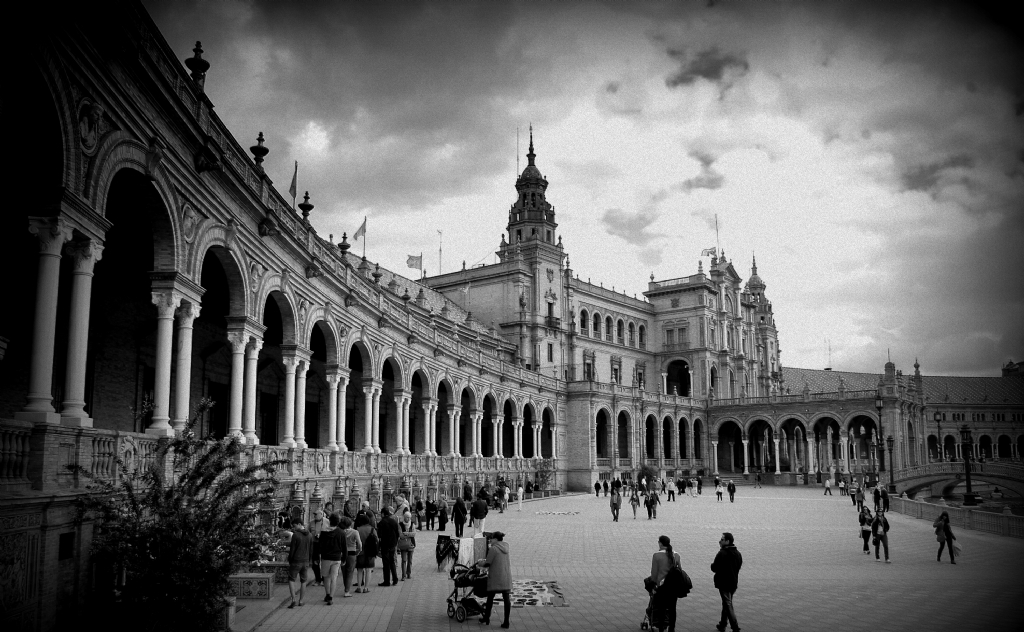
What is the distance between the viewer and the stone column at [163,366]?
1427 cm

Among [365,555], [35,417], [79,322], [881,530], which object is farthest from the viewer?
[881,530]

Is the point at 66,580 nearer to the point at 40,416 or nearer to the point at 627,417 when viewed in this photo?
the point at 40,416

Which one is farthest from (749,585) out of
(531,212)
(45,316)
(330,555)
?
(531,212)

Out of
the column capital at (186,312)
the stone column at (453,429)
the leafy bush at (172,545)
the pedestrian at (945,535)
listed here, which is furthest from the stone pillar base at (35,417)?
the stone column at (453,429)

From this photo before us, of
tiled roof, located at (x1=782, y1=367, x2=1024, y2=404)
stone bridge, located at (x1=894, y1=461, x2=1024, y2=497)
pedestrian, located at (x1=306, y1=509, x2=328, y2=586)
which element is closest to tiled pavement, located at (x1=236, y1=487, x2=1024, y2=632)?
pedestrian, located at (x1=306, y1=509, x2=328, y2=586)

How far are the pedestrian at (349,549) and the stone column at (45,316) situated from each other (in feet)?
18.4

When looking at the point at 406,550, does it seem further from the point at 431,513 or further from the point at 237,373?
the point at 431,513

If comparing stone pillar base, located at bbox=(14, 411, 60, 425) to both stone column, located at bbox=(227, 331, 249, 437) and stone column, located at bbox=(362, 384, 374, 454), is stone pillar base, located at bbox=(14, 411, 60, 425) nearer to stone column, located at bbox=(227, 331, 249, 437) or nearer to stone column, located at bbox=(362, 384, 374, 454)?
stone column, located at bbox=(227, 331, 249, 437)

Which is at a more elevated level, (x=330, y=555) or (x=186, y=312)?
(x=186, y=312)

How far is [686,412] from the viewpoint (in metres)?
77.3

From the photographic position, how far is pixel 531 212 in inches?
2911

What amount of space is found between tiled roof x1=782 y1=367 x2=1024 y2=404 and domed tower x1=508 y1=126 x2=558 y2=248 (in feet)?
197

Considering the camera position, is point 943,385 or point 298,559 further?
point 943,385

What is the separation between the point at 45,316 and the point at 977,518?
2839cm
